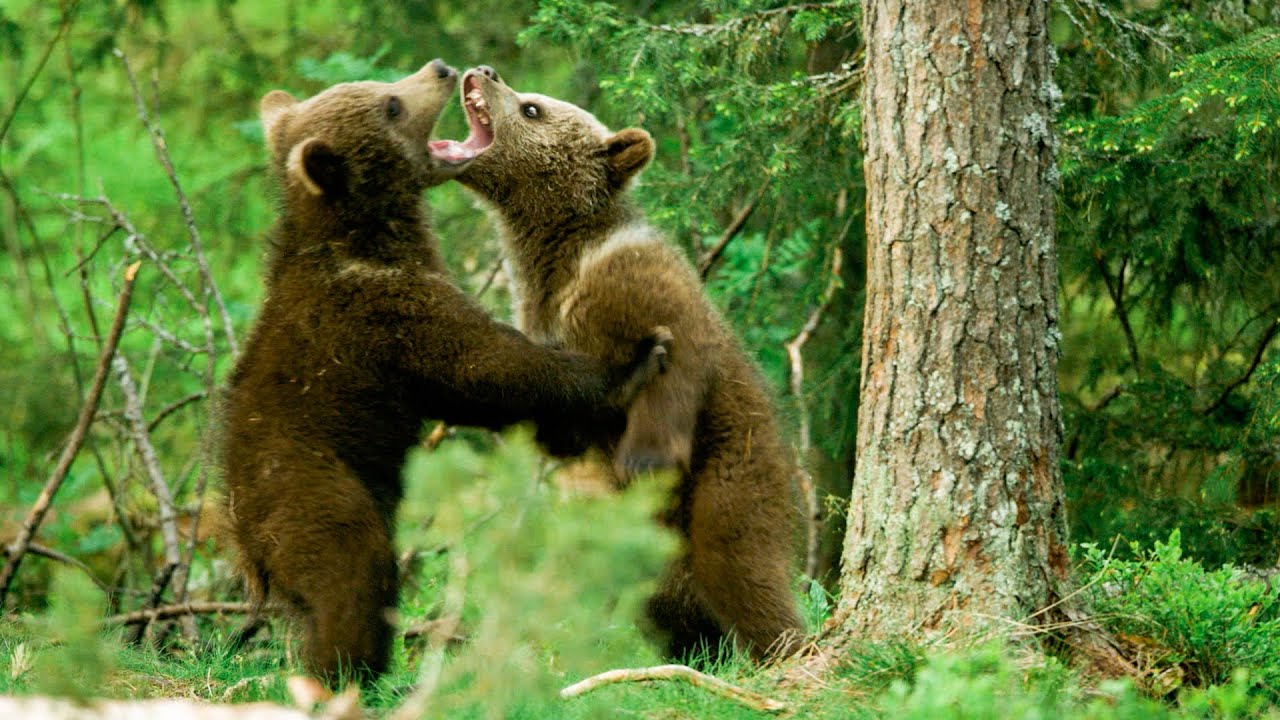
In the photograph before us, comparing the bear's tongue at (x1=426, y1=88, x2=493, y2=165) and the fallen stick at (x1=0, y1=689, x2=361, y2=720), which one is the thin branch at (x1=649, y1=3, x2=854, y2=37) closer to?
the bear's tongue at (x1=426, y1=88, x2=493, y2=165)

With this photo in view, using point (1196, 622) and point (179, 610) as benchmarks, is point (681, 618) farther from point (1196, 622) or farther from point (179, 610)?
point (179, 610)

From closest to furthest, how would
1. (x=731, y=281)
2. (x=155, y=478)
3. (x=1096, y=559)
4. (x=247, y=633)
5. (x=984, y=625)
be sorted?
(x=984, y=625), (x=1096, y=559), (x=247, y=633), (x=155, y=478), (x=731, y=281)

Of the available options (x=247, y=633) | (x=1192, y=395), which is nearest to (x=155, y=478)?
(x=247, y=633)

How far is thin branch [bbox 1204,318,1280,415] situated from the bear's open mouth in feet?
14.5

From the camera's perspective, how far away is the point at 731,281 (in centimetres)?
920

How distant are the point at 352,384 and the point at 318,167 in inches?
41.4

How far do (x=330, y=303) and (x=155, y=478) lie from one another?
3293 mm

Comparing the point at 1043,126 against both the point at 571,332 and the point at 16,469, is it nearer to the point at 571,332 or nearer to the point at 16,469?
the point at 571,332

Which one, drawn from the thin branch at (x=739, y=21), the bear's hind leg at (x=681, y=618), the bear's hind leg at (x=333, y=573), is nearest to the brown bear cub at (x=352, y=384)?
the bear's hind leg at (x=333, y=573)

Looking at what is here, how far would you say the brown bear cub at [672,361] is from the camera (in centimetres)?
553

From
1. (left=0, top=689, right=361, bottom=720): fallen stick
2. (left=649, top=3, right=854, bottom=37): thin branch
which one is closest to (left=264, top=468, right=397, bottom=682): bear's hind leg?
(left=0, top=689, right=361, bottom=720): fallen stick

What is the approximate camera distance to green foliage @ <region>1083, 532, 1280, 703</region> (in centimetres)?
481

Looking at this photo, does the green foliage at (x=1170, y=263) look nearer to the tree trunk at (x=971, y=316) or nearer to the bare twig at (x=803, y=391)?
the tree trunk at (x=971, y=316)

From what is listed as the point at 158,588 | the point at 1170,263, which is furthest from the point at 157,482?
the point at 1170,263
